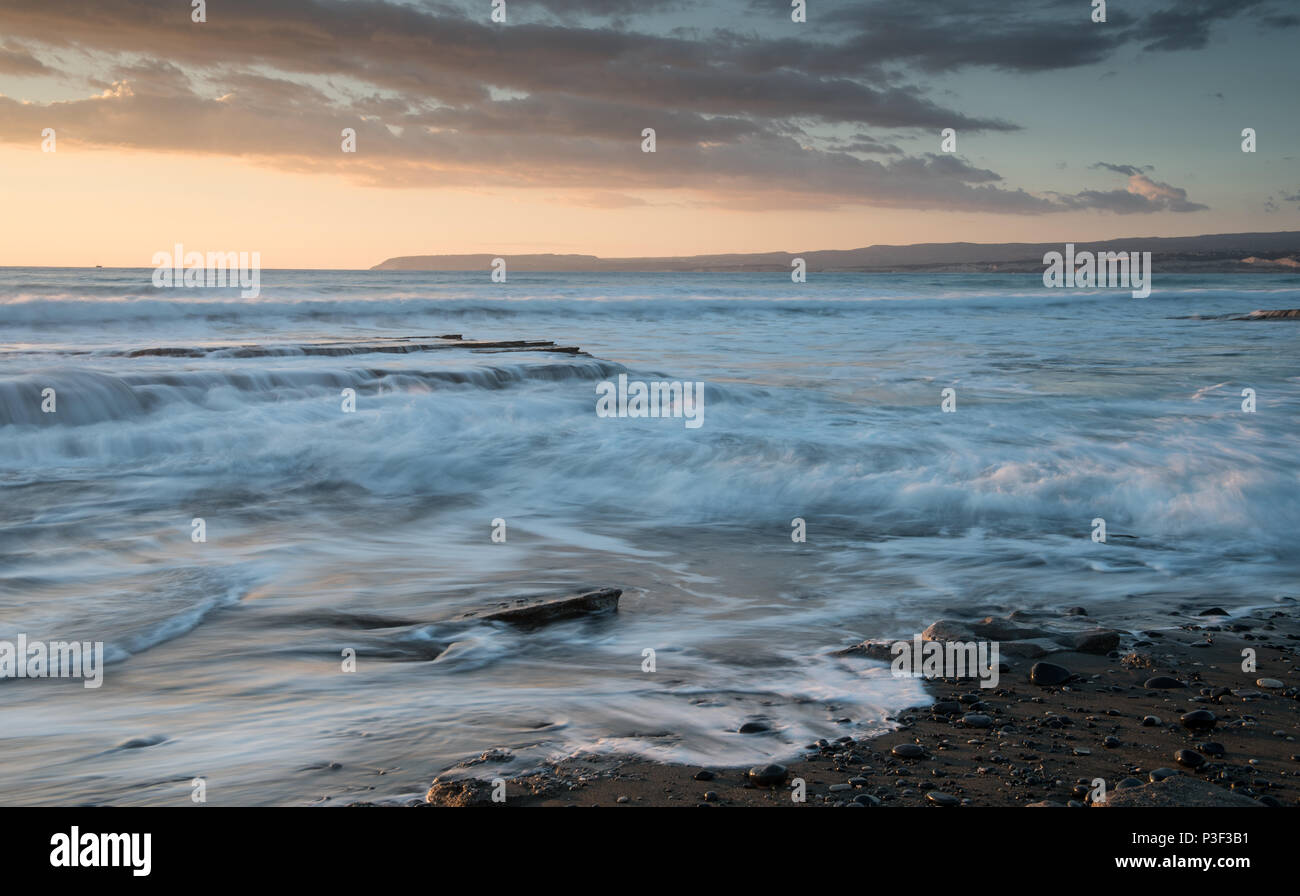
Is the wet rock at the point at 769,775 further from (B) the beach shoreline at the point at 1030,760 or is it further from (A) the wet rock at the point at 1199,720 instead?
(A) the wet rock at the point at 1199,720

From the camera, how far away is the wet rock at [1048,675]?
15.5ft

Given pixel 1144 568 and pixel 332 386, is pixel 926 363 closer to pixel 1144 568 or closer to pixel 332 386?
pixel 332 386

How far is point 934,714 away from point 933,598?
240 cm

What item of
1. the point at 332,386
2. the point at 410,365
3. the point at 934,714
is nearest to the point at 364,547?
the point at 934,714

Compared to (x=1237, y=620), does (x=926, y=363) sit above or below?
above

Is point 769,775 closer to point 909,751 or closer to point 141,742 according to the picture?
point 909,751

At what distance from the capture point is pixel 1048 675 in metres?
4.79

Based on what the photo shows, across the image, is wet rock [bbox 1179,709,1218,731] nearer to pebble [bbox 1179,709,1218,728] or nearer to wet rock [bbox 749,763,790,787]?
pebble [bbox 1179,709,1218,728]

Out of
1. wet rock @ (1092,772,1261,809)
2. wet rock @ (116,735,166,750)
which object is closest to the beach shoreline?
wet rock @ (1092,772,1261,809)

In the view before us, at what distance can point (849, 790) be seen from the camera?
3.54 metres

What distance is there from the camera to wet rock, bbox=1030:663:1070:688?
4738 mm

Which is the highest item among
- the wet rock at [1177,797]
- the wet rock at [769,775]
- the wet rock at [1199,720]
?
the wet rock at [1177,797]

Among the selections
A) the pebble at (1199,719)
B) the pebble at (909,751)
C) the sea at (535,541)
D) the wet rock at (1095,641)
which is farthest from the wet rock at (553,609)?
the pebble at (1199,719)

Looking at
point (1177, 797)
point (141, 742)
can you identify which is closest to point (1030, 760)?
point (1177, 797)
